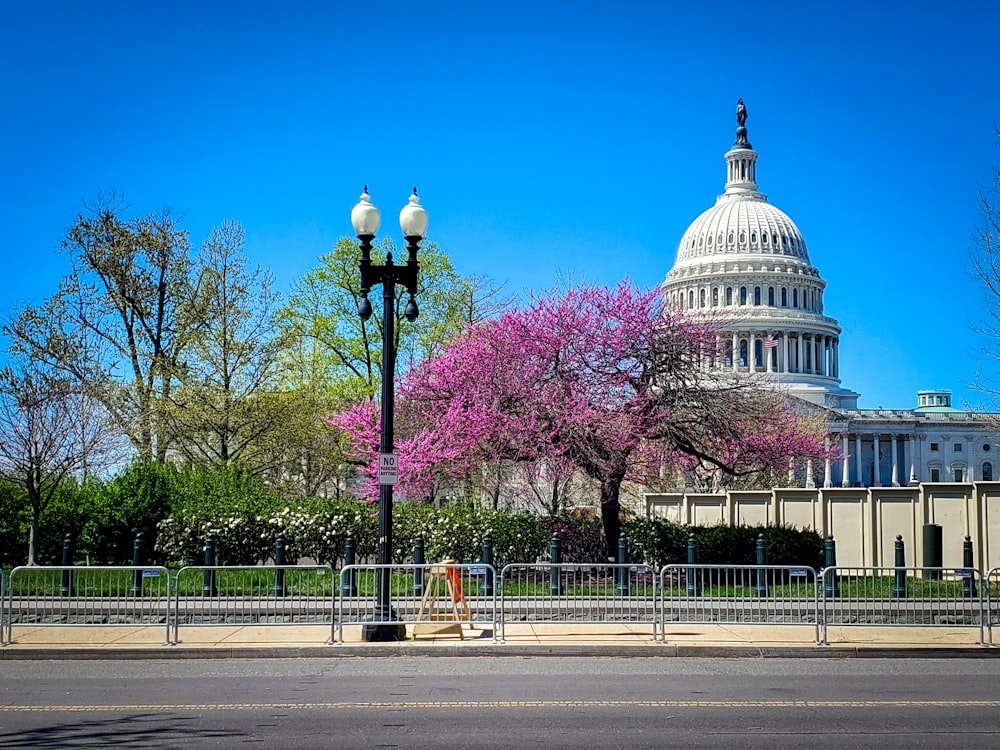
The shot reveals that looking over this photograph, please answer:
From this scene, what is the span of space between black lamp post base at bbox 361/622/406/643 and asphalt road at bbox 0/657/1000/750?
3.71 ft

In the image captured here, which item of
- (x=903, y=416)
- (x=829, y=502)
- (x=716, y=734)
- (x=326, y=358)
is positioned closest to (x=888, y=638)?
(x=716, y=734)

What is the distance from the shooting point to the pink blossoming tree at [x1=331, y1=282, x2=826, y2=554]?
24.2 meters

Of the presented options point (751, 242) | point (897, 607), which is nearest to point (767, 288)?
point (751, 242)

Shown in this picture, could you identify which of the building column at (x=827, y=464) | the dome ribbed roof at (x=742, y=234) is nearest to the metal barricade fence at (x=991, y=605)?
the building column at (x=827, y=464)

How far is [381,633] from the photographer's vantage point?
16422 mm

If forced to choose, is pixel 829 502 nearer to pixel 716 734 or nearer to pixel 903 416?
pixel 716 734

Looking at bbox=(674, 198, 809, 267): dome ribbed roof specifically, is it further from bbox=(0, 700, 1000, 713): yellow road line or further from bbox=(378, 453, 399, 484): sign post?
bbox=(0, 700, 1000, 713): yellow road line

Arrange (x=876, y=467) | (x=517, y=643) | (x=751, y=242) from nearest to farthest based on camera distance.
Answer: (x=517, y=643) < (x=876, y=467) < (x=751, y=242)

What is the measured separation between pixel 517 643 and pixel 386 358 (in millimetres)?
4296

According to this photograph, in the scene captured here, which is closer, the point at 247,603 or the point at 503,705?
the point at 503,705

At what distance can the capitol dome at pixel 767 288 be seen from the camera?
128125 millimetres

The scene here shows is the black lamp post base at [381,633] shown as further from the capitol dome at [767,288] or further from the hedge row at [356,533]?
the capitol dome at [767,288]

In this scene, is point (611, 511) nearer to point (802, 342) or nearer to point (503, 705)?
point (503, 705)

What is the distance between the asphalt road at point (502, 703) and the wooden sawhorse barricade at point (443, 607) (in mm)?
1365
